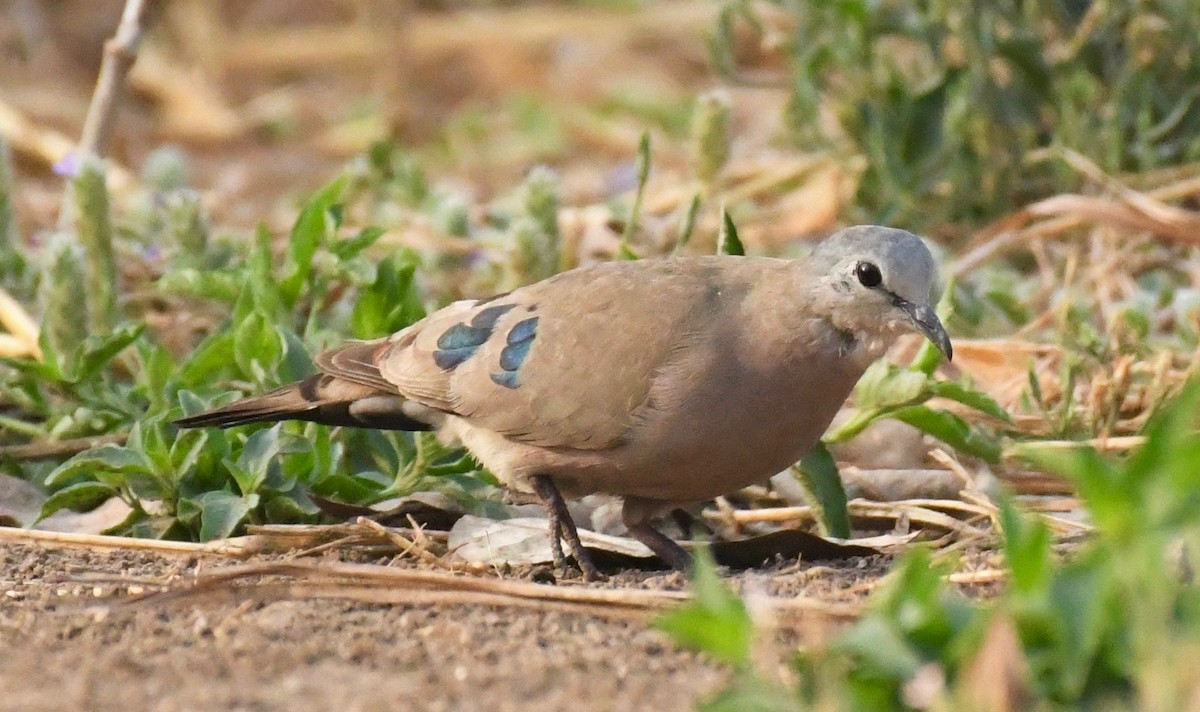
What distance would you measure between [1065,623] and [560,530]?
150 centimetres

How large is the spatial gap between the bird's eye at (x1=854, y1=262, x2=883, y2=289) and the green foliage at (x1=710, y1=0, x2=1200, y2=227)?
1899 mm

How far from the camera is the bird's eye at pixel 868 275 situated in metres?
3.25

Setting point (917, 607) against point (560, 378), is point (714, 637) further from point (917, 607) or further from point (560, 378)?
point (560, 378)

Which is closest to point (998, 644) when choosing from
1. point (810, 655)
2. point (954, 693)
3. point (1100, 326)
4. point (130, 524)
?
point (954, 693)

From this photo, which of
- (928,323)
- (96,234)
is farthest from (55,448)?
(928,323)

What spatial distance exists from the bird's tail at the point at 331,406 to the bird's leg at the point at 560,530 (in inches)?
13.6

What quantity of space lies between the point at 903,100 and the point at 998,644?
3.37 metres

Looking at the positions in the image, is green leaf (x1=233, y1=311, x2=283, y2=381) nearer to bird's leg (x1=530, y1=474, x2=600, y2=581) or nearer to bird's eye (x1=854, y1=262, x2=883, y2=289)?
bird's leg (x1=530, y1=474, x2=600, y2=581)

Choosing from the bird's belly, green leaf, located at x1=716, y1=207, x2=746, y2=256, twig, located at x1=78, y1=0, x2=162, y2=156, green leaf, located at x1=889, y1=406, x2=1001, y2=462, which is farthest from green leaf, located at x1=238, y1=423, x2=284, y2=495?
twig, located at x1=78, y1=0, x2=162, y2=156

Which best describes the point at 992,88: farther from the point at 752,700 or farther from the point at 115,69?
the point at 752,700

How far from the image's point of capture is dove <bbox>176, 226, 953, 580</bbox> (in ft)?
10.6

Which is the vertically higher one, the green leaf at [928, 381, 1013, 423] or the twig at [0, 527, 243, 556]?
the green leaf at [928, 381, 1013, 423]

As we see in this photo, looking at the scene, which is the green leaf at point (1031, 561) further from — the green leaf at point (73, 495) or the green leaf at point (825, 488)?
the green leaf at point (73, 495)

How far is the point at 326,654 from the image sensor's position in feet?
8.45
